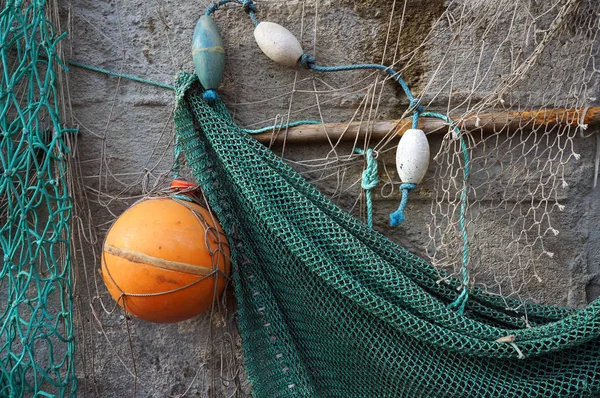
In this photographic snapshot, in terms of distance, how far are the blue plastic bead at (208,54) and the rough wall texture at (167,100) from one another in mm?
109

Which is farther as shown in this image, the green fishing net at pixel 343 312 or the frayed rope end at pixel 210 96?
the frayed rope end at pixel 210 96

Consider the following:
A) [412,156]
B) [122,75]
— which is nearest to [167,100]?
[122,75]

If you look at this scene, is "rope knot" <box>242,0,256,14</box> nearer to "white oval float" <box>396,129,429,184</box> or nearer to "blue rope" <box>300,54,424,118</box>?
"blue rope" <box>300,54,424,118</box>

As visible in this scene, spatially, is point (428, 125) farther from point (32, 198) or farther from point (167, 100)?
point (32, 198)

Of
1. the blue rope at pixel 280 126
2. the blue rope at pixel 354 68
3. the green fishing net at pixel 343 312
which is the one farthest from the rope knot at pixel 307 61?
the green fishing net at pixel 343 312

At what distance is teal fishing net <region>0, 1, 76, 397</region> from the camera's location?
1.66m

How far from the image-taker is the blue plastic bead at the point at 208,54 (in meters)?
1.74

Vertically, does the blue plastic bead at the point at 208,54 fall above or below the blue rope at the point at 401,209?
above

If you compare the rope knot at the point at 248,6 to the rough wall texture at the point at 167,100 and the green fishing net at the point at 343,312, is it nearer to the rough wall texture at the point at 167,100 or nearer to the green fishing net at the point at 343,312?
the rough wall texture at the point at 167,100

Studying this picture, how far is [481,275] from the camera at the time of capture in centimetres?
182

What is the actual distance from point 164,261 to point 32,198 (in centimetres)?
45

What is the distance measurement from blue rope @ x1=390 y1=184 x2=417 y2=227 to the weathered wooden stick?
174 mm

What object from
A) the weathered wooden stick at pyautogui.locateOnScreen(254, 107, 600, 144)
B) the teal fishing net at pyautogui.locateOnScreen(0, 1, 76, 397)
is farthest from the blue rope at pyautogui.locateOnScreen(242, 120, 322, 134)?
the teal fishing net at pyautogui.locateOnScreen(0, 1, 76, 397)

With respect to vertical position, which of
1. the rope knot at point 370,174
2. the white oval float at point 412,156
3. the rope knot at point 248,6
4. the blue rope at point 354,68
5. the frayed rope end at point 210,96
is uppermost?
the rope knot at point 248,6
